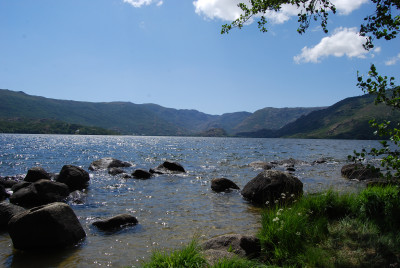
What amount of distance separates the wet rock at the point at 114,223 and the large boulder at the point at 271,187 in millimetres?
8840

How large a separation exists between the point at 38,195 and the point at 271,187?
51.4ft

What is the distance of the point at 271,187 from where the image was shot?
1780cm

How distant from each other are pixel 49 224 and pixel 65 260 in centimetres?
186

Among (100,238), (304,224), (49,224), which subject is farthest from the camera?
(100,238)

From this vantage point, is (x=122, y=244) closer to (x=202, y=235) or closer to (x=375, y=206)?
(x=202, y=235)

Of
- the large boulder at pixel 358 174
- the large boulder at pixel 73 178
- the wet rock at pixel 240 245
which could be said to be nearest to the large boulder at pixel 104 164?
the large boulder at pixel 73 178

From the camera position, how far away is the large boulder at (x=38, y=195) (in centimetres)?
1758

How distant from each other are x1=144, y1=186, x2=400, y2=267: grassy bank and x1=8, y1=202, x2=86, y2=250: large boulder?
542 cm

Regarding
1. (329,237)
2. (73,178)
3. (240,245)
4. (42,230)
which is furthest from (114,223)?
(73,178)

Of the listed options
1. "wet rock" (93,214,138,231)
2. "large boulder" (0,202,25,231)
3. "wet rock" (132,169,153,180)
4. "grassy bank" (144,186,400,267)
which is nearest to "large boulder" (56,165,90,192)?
"wet rock" (132,169,153,180)

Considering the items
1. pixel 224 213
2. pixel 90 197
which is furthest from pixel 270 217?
pixel 90 197

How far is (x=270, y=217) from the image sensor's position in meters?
8.73

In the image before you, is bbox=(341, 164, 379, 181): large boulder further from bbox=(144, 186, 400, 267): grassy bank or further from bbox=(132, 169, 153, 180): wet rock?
bbox=(132, 169, 153, 180): wet rock

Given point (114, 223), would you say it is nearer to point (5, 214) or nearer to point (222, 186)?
point (5, 214)
